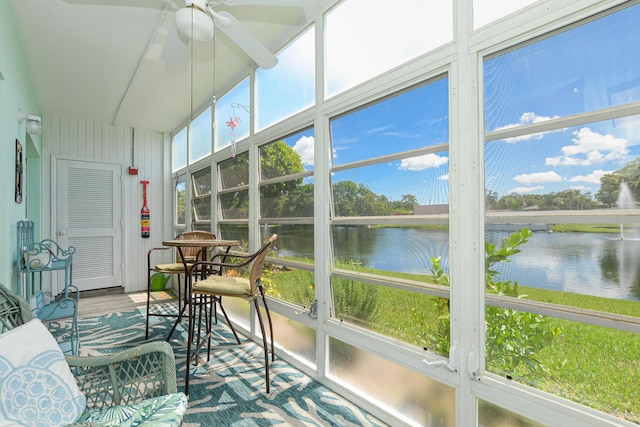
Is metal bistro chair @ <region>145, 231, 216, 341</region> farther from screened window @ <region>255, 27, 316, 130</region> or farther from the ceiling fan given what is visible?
the ceiling fan

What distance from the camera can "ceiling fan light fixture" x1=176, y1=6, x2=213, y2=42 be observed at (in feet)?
5.32

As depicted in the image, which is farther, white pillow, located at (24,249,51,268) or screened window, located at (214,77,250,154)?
screened window, located at (214,77,250,154)

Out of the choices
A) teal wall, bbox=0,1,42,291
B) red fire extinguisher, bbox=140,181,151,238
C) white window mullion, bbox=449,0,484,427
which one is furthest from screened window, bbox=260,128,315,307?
red fire extinguisher, bbox=140,181,151,238

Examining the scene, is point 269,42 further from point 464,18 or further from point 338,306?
point 338,306

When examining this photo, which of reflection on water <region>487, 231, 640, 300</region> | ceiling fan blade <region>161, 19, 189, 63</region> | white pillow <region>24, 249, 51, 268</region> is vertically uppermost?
ceiling fan blade <region>161, 19, 189, 63</region>

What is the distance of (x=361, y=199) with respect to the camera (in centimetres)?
211

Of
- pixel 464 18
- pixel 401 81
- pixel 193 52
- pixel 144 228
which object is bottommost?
pixel 144 228

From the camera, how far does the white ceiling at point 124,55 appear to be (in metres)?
2.43

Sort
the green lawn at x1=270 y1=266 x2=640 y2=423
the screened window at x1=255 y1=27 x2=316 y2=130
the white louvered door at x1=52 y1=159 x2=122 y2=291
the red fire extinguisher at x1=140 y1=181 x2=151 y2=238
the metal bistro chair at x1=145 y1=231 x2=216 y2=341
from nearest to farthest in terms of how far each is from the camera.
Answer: the green lawn at x1=270 y1=266 x2=640 y2=423, the screened window at x1=255 y1=27 x2=316 y2=130, the metal bistro chair at x1=145 y1=231 x2=216 y2=341, the white louvered door at x1=52 y1=159 x2=122 y2=291, the red fire extinguisher at x1=140 y1=181 x2=151 y2=238

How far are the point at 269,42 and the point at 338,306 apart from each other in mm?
2416

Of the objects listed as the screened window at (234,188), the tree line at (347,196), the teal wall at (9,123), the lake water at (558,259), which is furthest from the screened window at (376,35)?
the teal wall at (9,123)

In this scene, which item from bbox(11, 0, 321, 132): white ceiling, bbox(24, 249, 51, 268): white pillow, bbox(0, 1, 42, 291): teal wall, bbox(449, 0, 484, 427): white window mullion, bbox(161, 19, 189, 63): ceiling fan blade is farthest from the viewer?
bbox(24, 249, 51, 268): white pillow

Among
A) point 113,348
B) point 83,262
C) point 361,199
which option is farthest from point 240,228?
point 83,262

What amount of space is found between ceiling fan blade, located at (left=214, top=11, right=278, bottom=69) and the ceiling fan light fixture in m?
0.11
